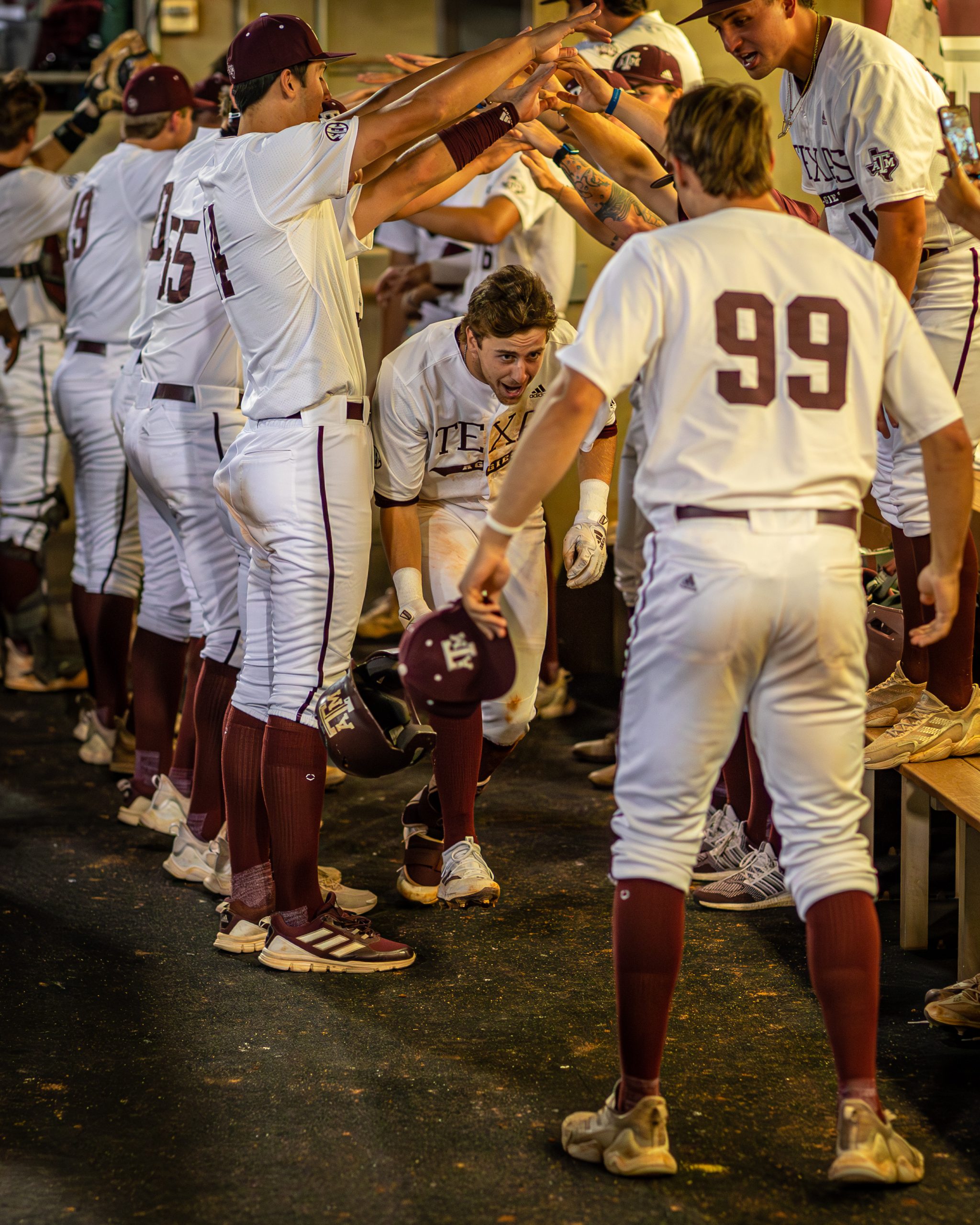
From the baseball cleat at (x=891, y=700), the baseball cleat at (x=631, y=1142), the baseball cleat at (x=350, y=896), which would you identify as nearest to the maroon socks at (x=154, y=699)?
the baseball cleat at (x=350, y=896)

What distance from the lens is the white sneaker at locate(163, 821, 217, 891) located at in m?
4.16

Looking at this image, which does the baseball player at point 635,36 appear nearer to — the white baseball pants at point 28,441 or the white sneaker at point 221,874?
the white baseball pants at point 28,441

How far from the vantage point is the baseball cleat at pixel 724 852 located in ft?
13.0

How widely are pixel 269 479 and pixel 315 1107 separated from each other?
57.3 inches

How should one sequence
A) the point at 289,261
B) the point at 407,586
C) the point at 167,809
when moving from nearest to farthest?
the point at 289,261 < the point at 407,586 < the point at 167,809

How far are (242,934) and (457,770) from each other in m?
0.73

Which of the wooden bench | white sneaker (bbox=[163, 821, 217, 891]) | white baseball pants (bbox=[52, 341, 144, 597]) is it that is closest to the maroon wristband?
the wooden bench

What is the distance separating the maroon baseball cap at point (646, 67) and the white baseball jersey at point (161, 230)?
55.7 inches

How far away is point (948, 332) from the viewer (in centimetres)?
355

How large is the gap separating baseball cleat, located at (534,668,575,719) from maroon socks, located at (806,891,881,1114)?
142 inches

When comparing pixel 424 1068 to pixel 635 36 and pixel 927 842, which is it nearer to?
pixel 927 842

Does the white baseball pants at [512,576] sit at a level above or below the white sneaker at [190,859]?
above

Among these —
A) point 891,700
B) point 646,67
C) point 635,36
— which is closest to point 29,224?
point 635,36

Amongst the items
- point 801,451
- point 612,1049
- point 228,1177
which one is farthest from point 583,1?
point 228,1177
